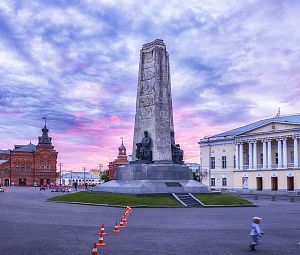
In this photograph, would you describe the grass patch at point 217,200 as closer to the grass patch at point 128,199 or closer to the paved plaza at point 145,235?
the grass patch at point 128,199

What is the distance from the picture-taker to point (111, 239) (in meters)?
17.6

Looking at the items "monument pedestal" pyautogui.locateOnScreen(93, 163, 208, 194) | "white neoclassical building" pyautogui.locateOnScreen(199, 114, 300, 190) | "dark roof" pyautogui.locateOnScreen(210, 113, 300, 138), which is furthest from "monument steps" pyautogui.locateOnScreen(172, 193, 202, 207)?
"dark roof" pyautogui.locateOnScreen(210, 113, 300, 138)

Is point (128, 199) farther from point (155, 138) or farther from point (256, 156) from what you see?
point (256, 156)

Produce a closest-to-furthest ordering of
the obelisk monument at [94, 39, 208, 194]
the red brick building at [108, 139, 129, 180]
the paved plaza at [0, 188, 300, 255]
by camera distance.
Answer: the paved plaza at [0, 188, 300, 255]
the obelisk monument at [94, 39, 208, 194]
the red brick building at [108, 139, 129, 180]

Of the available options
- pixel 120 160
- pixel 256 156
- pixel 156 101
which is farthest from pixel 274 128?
pixel 120 160

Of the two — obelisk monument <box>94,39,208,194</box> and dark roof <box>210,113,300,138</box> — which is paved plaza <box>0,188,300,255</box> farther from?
dark roof <box>210,113,300,138</box>

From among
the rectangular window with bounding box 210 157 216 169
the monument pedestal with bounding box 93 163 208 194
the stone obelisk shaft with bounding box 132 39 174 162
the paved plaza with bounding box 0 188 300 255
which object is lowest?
the paved plaza with bounding box 0 188 300 255

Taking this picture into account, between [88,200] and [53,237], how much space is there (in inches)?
829

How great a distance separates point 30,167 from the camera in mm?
155875

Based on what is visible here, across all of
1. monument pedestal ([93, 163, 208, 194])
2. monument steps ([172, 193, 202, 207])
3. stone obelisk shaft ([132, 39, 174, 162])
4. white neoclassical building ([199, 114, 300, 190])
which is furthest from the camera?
white neoclassical building ([199, 114, 300, 190])

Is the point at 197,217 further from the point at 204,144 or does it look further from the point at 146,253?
the point at 204,144

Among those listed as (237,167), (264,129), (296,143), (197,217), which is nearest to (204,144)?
(237,167)

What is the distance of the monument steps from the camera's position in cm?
3600

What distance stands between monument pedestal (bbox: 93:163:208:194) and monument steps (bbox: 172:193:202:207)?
0.90 metres
